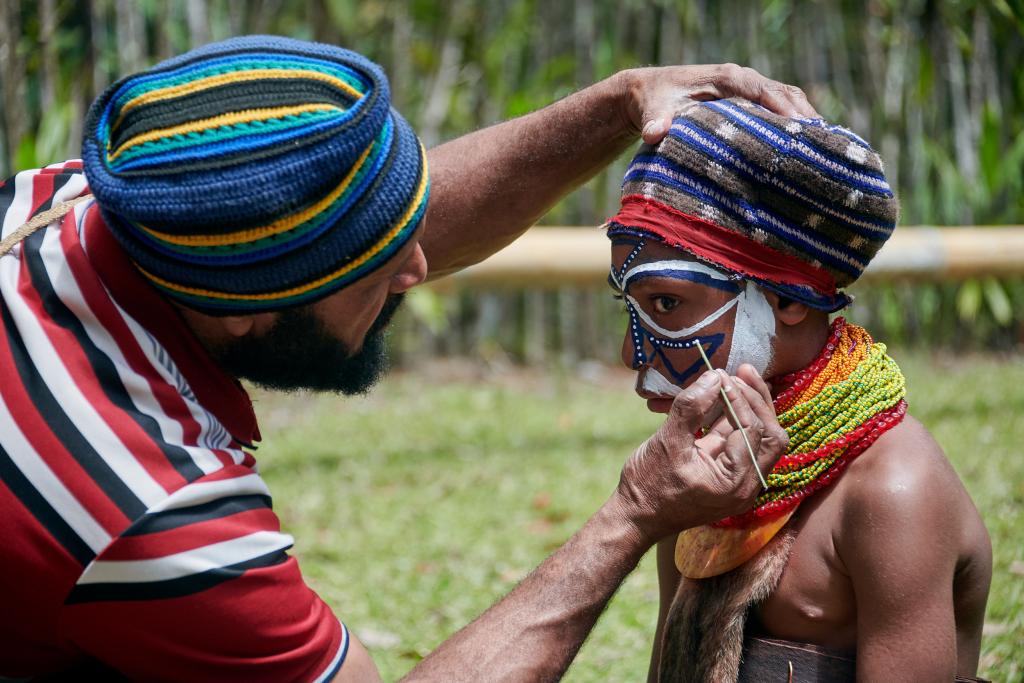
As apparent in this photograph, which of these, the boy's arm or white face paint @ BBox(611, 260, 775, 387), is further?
the boy's arm

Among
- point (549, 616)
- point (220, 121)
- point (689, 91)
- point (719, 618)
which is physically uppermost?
point (220, 121)

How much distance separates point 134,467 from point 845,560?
152 cm

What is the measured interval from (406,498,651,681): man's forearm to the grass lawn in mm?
1615

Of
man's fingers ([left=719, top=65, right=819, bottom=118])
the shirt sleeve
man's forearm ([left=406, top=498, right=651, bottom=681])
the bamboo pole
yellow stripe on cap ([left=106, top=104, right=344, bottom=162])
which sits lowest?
the bamboo pole

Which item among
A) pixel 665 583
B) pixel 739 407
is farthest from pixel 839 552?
pixel 665 583

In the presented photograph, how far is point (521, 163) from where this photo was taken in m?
3.31

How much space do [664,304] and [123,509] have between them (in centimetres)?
128

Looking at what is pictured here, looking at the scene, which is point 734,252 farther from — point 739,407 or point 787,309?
point 739,407

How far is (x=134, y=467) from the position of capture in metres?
2.12

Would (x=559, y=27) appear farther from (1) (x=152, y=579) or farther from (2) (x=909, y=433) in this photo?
(1) (x=152, y=579)

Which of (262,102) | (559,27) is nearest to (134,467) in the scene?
(262,102)

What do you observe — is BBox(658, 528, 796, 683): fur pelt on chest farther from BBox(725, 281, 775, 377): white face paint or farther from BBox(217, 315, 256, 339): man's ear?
BBox(217, 315, 256, 339): man's ear

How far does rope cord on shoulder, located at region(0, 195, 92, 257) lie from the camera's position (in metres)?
2.40

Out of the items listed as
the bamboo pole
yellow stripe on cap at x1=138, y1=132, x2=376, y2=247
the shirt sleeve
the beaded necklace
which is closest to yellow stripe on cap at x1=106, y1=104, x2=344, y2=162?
yellow stripe on cap at x1=138, y1=132, x2=376, y2=247
